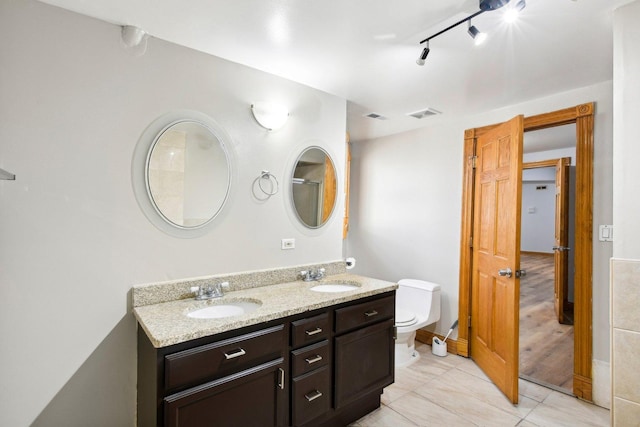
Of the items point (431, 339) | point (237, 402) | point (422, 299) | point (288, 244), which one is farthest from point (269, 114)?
point (431, 339)

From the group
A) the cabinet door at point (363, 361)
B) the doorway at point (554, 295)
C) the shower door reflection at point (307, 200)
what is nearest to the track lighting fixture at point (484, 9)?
the shower door reflection at point (307, 200)

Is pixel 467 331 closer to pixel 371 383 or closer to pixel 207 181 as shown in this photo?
pixel 371 383

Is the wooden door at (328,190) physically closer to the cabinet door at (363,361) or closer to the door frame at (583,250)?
the cabinet door at (363,361)

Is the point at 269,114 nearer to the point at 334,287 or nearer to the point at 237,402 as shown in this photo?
the point at 334,287

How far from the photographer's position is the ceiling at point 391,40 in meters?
1.49

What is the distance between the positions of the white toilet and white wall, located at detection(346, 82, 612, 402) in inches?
9.0

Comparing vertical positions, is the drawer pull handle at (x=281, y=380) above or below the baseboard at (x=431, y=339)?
above

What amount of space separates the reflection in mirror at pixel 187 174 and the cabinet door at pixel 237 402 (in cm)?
91

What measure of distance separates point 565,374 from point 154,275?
3317 mm

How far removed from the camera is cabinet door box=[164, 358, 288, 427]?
4.27 ft

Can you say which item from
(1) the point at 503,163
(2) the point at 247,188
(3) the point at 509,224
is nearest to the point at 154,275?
(2) the point at 247,188

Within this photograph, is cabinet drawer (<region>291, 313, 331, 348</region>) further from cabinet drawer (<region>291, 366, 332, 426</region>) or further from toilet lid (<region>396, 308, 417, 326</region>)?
toilet lid (<region>396, 308, 417, 326</region>)

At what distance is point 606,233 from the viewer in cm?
221

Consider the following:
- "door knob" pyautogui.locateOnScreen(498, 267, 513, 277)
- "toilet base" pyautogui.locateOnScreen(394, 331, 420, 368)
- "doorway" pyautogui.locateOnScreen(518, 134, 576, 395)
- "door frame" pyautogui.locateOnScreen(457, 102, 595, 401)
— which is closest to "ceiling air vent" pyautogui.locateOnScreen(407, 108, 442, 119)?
"door frame" pyautogui.locateOnScreen(457, 102, 595, 401)
